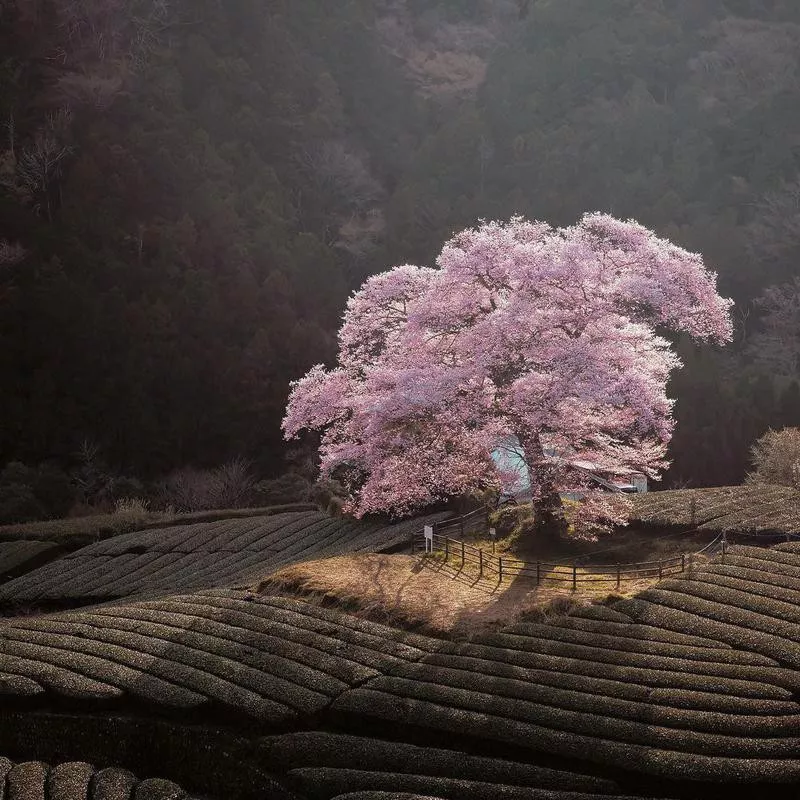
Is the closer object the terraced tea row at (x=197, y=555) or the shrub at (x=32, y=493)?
the terraced tea row at (x=197, y=555)

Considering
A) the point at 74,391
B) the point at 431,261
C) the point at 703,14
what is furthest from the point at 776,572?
the point at 703,14

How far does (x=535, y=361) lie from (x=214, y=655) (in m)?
11.8

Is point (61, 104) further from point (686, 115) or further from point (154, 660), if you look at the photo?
point (154, 660)

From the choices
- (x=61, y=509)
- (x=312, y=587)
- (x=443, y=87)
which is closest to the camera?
(x=312, y=587)

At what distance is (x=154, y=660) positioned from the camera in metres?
23.6

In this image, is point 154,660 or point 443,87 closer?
point 154,660

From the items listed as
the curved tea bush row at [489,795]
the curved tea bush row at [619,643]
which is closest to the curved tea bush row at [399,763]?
the curved tea bush row at [489,795]

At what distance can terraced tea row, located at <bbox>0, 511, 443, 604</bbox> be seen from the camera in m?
35.7

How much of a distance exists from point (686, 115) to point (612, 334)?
75.5 metres

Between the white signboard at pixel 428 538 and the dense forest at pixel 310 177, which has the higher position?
the dense forest at pixel 310 177

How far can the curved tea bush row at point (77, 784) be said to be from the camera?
63.3 feet

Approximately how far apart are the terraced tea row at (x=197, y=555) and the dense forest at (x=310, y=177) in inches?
869

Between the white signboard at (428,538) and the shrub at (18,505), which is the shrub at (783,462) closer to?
the white signboard at (428,538)

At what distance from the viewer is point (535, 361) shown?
2833 cm
